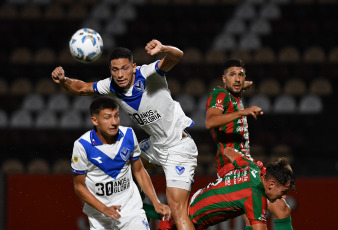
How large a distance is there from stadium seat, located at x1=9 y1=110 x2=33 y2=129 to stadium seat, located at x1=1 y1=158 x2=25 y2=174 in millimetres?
816

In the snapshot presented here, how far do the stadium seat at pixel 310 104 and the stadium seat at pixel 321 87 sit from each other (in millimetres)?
158

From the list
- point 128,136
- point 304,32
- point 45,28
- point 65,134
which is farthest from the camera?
point 45,28

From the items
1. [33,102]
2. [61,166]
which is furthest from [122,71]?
[33,102]

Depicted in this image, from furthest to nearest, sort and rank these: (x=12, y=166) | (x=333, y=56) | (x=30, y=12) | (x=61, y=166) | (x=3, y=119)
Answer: (x=30, y=12) → (x=333, y=56) → (x=3, y=119) → (x=12, y=166) → (x=61, y=166)

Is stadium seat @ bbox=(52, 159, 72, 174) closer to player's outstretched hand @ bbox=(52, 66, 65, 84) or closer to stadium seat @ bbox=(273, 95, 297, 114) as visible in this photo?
stadium seat @ bbox=(273, 95, 297, 114)

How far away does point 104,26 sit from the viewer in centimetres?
1207

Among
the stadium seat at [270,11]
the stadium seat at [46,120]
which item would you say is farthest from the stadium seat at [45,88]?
the stadium seat at [270,11]

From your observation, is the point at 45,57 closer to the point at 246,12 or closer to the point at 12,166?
the point at 12,166

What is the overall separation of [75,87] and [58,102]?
546 cm

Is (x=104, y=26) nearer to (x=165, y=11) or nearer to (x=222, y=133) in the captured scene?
(x=165, y=11)

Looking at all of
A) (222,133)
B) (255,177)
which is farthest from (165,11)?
(255,177)

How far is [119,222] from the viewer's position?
14.8ft

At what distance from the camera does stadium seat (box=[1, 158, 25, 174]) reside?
30.7 feet

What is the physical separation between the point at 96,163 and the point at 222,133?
1346 mm
